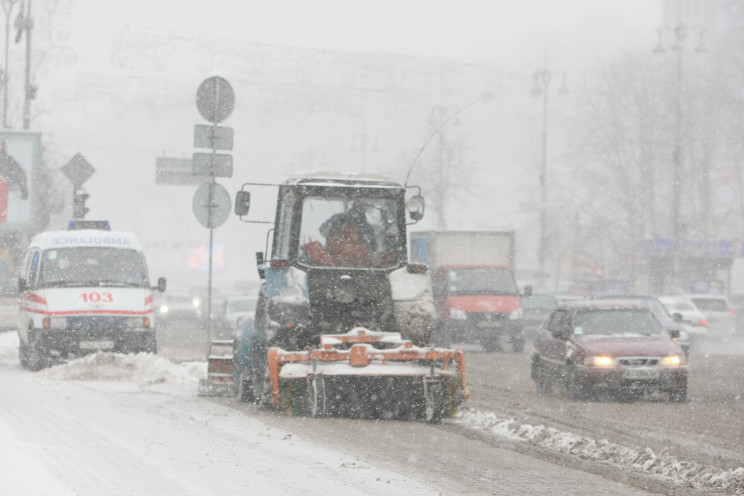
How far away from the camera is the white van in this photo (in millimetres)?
19562

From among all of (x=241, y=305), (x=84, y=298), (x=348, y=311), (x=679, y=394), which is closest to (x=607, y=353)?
(x=679, y=394)

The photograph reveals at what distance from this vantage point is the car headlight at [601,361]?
1709 cm

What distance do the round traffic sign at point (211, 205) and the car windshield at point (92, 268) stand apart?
2.42 m

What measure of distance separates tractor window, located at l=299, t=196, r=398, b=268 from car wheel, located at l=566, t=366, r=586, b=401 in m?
4.12

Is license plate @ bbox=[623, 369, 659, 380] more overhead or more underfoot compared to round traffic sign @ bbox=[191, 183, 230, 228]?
more underfoot

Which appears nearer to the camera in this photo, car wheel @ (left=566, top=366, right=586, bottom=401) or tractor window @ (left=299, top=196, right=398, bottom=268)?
tractor window @ (left=299, top=196, right=398, bottom=268)

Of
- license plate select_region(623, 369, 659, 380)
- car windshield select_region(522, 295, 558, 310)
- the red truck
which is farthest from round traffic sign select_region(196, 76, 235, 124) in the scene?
car windshield select_region(522, 295, 558, 310)

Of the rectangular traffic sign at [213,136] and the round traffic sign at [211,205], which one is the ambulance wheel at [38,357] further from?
the rectangular traffic sign at [213,136]

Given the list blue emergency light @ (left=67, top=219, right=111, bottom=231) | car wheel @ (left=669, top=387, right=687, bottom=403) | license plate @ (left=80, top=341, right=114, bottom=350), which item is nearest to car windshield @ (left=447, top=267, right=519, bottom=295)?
blue emergency light @ (left=67, top=219, right=111, bottom=231)

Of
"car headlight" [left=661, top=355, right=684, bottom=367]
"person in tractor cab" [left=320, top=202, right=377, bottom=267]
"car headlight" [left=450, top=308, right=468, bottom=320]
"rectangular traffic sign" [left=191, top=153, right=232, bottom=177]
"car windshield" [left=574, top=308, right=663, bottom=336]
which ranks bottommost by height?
"car headlight" [left=450, top=308, right=468, bottom=320]

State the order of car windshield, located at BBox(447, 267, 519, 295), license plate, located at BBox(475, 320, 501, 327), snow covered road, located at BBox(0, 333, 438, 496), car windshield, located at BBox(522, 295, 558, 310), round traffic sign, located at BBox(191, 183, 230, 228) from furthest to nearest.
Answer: car windshield, located at BBox(522, 295, 558, 310) → car windshield, located at BBox(447, 267, 519, 295) → license plate, located at BBox(475, 320, 501, 327) → round traffic sign, located at BBox(191, 183, 230, 228) → snow covered road, located at BBox(0, 333, 438, 496)

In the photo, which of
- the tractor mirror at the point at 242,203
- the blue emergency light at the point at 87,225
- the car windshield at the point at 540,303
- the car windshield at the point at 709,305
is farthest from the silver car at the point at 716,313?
the tractor mirror at the point at 242,203

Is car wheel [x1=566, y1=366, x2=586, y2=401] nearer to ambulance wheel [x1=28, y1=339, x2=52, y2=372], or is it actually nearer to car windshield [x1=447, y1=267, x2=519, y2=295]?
ambulance wheel [x1=28, y1=339, x2=52, y2=372]

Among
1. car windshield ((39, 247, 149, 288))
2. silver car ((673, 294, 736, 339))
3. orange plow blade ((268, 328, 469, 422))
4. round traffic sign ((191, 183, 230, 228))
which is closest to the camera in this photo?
orange plow blade ((268, 328, 469, 422))
